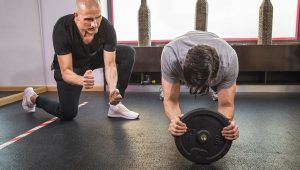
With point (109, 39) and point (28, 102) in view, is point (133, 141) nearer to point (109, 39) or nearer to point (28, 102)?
point (109, 39)

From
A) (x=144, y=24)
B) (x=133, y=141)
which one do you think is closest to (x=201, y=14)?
(x=144, y=24)

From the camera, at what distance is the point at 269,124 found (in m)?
1.86

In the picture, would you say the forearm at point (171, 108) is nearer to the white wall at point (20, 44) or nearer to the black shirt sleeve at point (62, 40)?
the black shirt sleeve at point (62, 40)

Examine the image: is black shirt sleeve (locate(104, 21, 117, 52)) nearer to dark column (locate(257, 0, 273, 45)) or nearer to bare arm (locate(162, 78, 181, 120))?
bare arm (locate(162, 78, 181, 120))

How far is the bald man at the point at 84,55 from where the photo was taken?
1496 millimetres

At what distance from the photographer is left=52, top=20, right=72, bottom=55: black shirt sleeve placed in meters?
1.66

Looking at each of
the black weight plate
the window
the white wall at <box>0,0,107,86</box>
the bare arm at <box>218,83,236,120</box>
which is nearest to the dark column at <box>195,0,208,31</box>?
the window

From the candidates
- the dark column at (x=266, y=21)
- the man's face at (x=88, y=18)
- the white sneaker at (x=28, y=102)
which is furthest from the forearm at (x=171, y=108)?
the dark column at (x=266, y=21)

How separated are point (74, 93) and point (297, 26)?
2657mm

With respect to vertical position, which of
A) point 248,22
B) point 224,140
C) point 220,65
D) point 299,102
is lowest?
point 299,102

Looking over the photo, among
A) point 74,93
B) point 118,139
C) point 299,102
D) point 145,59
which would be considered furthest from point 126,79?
point 299,102

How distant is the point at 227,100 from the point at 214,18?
2.21 m

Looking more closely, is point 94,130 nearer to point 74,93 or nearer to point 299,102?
point 74,93

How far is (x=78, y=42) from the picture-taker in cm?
173
